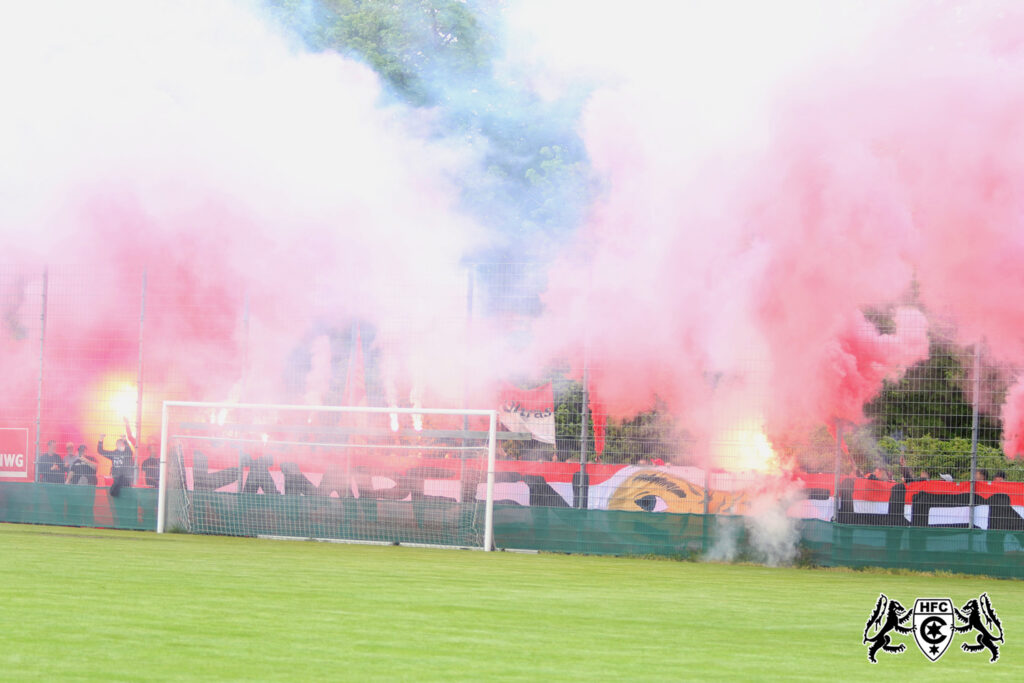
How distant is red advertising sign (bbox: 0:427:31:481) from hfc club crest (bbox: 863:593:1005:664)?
54.0 ft

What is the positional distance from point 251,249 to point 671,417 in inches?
303

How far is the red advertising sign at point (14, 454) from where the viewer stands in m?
25.4

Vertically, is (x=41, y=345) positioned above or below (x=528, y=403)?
above

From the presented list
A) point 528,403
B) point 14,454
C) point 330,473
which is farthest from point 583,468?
point 14,454

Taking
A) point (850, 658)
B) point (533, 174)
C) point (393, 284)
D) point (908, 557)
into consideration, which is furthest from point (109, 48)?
point (850, 658)

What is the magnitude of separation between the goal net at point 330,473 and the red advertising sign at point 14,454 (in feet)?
10.4

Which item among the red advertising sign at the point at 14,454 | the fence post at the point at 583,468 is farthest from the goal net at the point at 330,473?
the red advertising sign at the point at 14,454

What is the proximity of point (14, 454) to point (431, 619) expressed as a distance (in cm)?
1624

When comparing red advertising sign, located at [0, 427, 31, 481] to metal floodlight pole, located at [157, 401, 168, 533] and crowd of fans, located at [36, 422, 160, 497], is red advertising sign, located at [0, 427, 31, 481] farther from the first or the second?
metal floodlight pole, located at [157, 401, 168, 533]

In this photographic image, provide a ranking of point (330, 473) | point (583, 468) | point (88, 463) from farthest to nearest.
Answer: point (88, 463) → point (330, 473) → point (583, 468)

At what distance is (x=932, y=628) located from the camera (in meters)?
10.7

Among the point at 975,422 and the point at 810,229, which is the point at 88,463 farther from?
the point at 975,422

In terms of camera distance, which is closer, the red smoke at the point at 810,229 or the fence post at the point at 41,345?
the red smoke at the point at 810,229

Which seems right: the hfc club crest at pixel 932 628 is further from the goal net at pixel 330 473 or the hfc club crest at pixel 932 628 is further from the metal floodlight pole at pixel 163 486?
the metal floodlight pole at pixel 163 486
